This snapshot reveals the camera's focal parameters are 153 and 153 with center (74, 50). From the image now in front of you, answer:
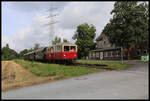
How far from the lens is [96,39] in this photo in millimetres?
49656

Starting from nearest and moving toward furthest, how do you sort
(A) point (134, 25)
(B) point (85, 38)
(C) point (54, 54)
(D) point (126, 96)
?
(D) point (126, 96)
(A) point (134, 25)
(C) point (54, 54)
(B) point (85, 38)

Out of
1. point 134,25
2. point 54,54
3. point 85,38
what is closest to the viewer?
point 134,25

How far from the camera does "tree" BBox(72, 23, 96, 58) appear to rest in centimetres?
4622

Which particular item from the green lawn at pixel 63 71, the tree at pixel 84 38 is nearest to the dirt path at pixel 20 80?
the green lawn at pixel 63 71

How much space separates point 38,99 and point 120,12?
18105 mm

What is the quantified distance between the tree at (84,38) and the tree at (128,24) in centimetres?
2461

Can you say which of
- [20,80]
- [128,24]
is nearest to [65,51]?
[128,24]

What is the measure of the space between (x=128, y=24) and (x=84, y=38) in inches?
1086

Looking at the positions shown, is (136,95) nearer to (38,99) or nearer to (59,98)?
(59,98)

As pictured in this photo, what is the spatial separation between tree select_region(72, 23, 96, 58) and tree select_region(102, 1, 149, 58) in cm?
2461

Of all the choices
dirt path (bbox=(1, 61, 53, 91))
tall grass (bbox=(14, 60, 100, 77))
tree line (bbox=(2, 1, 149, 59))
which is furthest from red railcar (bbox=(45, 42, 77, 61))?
dirt path (bbox=(1, 61, 53, 91))

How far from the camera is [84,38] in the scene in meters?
47.4

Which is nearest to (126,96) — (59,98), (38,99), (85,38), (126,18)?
(59,98)

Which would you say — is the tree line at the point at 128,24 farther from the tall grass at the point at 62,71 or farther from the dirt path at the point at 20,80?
the dirt path at the point at 20,80
